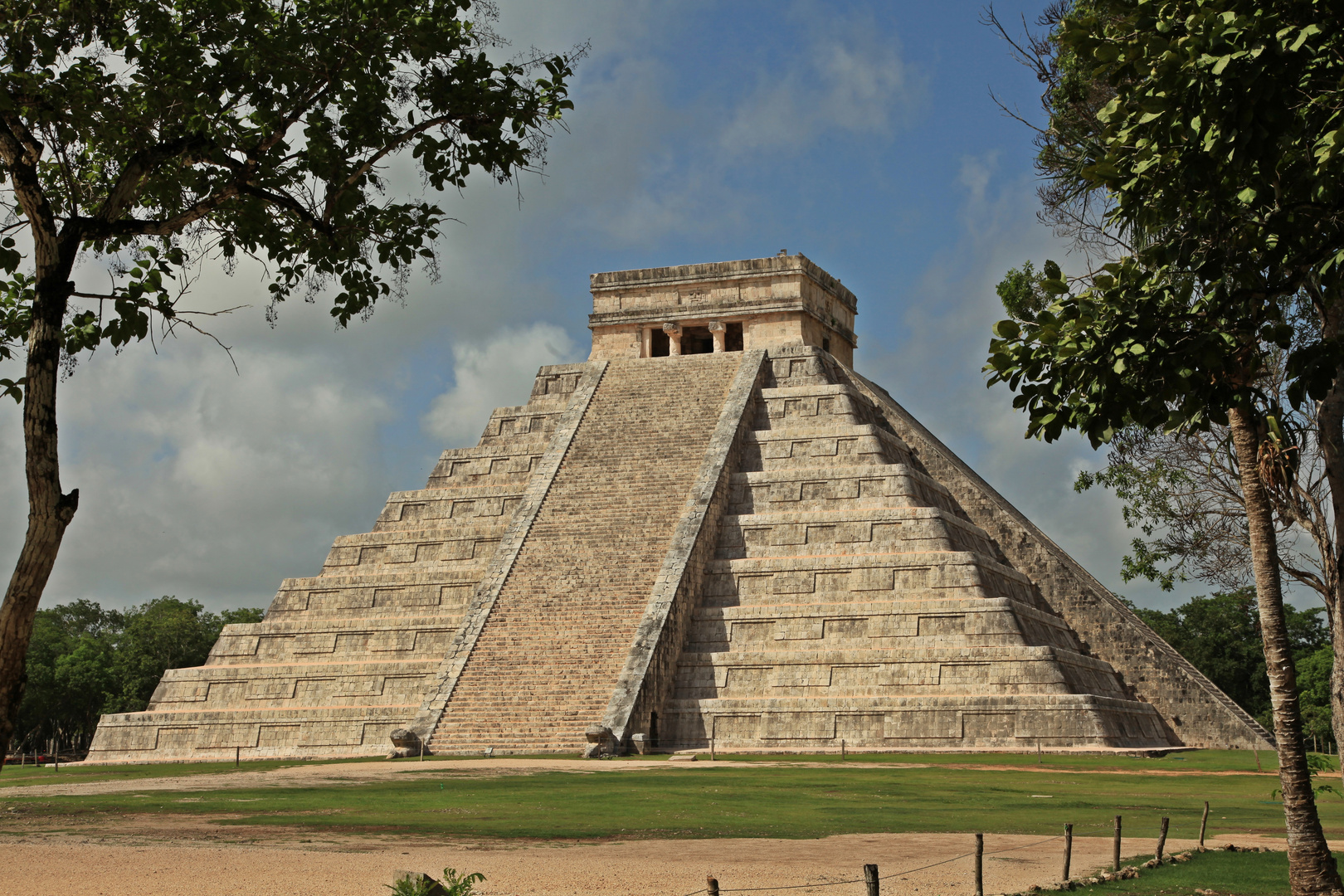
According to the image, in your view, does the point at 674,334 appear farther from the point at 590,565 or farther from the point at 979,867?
the point at 979,867

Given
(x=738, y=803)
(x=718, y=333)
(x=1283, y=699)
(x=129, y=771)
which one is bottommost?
(x=738, y=803)

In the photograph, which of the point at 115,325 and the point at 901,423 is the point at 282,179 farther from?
the point at 901,423

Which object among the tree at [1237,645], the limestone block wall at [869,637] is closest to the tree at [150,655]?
the limestone block wall at [869,637]

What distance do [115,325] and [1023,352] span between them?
5316mm

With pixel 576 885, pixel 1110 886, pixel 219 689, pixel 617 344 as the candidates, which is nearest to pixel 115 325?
pixel 576 885

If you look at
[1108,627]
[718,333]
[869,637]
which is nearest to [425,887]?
[869,637]

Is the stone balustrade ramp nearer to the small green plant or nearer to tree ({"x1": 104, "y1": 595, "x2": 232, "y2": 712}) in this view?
the small green plant

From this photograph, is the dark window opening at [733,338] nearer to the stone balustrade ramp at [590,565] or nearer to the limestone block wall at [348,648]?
the stone balustrade ramp at [590,565]

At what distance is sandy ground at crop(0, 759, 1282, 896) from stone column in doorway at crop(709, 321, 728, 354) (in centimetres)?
2158

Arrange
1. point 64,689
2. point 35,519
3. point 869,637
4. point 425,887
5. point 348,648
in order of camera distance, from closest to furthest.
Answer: point 35,519 < point 425,887 < point 869,637 < point 348,648 < point 64,689

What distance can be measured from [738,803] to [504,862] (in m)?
4.59

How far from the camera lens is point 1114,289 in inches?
297

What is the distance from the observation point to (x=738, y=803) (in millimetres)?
14336

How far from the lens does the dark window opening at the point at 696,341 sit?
35.3 metres
